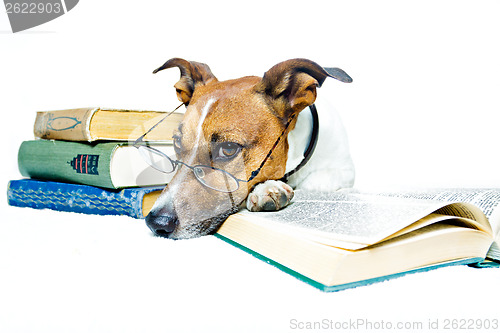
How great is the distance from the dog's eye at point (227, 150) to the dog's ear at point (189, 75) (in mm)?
557

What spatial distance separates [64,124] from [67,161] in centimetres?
22

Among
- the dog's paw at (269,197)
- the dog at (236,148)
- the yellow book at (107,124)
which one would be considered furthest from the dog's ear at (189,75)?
the dog's paw at (269,197)

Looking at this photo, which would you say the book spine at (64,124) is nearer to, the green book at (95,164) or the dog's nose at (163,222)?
the green book at (95,164)

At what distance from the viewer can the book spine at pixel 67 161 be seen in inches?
86.4

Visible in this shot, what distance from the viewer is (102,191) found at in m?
2.24

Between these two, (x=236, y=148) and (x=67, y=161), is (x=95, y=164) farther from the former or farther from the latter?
(x=236, y=148)

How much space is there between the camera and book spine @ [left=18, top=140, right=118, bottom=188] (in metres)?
2.20

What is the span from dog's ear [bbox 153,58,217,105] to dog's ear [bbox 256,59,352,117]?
0.42 metres

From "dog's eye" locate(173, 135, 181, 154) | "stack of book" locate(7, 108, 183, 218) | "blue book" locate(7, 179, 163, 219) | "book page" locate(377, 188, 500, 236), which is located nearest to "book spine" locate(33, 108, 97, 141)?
"stack of book" locate(7, 108, 183, 218)

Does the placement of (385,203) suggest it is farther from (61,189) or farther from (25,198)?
(25,198)

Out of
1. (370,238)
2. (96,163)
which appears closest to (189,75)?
(96,163)

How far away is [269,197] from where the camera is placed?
1667 millimetres

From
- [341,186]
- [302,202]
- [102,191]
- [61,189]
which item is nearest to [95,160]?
[102,191]

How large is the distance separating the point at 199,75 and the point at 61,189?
109cm
